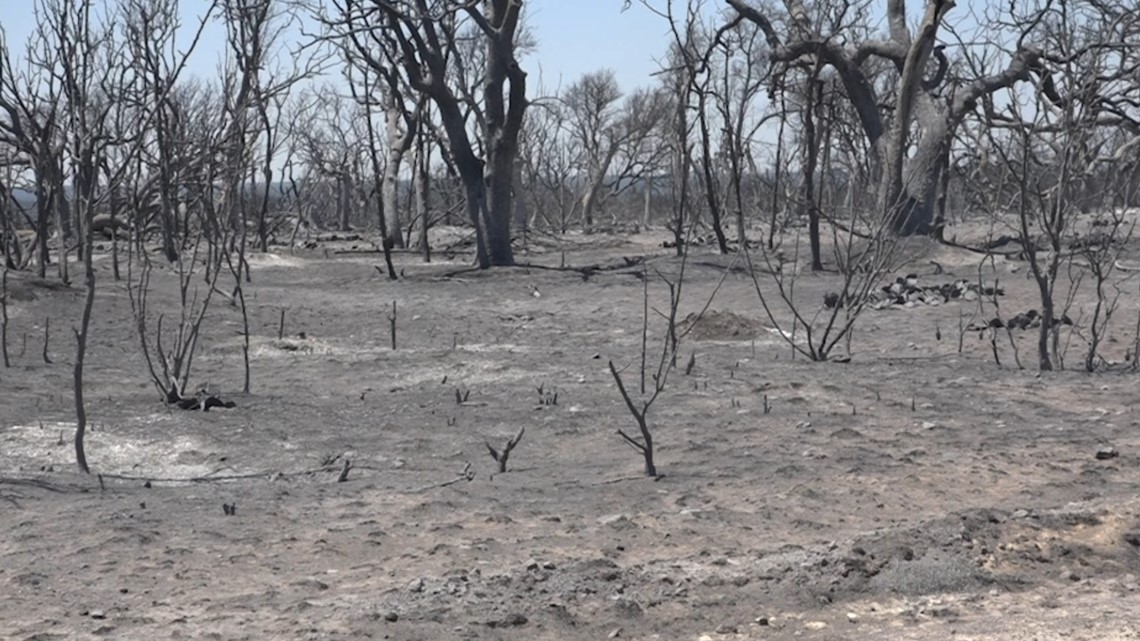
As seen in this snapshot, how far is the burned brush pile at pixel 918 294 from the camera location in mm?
12461

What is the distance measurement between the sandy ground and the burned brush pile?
249cm

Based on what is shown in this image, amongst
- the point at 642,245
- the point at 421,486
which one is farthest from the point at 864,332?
the point at 642,245

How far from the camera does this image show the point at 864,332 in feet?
36.5

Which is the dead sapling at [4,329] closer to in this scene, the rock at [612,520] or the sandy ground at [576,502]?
the sandy ground at [576,502]

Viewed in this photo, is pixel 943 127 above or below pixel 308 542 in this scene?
above

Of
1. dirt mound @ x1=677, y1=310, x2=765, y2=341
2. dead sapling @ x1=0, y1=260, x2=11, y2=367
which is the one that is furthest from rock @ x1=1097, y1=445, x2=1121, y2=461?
dead sapling @ x1=0, y1=260, x2=11, y2=367

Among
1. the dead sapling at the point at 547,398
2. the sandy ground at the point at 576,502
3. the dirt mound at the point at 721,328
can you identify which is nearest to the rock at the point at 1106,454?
the sandy ground at the point at 576,502

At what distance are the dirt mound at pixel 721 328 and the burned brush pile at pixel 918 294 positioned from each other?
1701 millimetres

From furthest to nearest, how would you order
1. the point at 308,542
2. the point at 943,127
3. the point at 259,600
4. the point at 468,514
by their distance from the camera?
the point at 943,127, the point at 468,514, the point at 308,542, the point at 259,600

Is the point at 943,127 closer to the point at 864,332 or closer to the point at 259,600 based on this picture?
the point at 864,332

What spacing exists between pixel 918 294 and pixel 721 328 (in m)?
2.93

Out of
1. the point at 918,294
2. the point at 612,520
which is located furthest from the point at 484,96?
the point at 612,520

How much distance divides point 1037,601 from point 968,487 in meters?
1.39

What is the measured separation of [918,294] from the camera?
1271 cm
